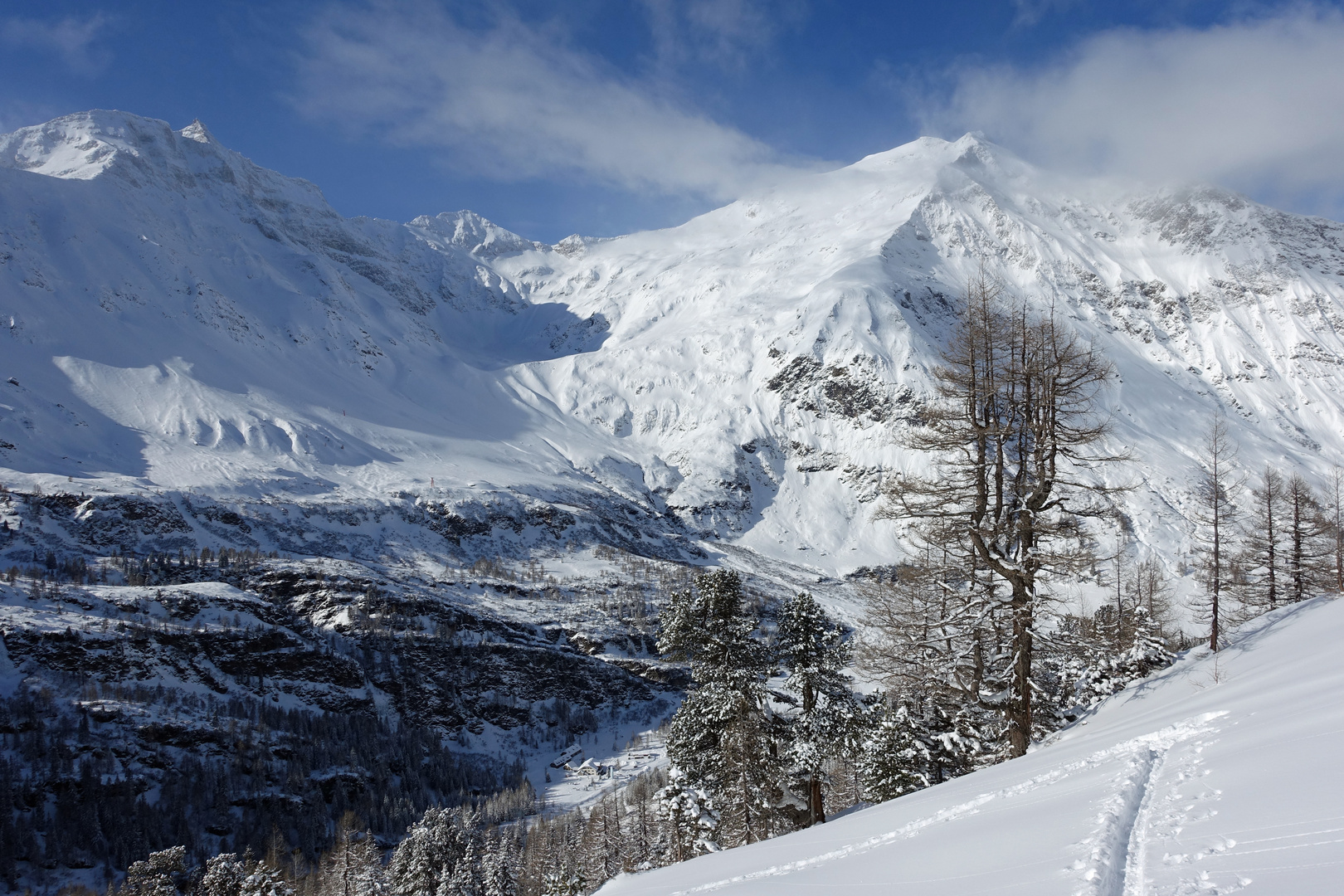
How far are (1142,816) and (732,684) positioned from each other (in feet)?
55.0

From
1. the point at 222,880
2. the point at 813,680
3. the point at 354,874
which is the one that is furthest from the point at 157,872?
the point at 813,680

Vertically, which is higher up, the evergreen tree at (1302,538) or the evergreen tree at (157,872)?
the evergreen tree at (1302,538)

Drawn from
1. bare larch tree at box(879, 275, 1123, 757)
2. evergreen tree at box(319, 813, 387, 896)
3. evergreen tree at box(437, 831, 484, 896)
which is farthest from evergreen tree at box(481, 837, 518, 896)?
bare larch tree at box(879, 275, 1123, 757)

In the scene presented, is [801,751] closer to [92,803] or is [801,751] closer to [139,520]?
[92,803]

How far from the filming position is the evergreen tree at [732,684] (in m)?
21.9

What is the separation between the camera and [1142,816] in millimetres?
5695

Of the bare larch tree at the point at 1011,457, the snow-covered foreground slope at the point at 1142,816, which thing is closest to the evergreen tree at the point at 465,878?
the snow-covered foreground slope at the point at 1142,816

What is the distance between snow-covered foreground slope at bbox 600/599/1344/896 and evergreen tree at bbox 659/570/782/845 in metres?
11.0

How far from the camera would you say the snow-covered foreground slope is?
14.5 ft

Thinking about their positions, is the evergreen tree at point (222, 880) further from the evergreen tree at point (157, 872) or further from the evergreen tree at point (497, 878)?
the evergreen tree at point (497, 878)

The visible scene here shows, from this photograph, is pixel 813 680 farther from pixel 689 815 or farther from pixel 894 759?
pixel 689 815

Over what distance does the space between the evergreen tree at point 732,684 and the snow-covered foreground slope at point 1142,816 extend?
1102cm

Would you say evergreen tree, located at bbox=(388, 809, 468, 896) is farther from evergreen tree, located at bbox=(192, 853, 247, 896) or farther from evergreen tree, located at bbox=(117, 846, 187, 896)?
evergreen tree, located at bbox=(117, 846, 187, 896)

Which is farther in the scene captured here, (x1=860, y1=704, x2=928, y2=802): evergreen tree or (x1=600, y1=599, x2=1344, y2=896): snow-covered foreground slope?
(x1=860, y1=704, x2=928, y2=802): evergreen tree
